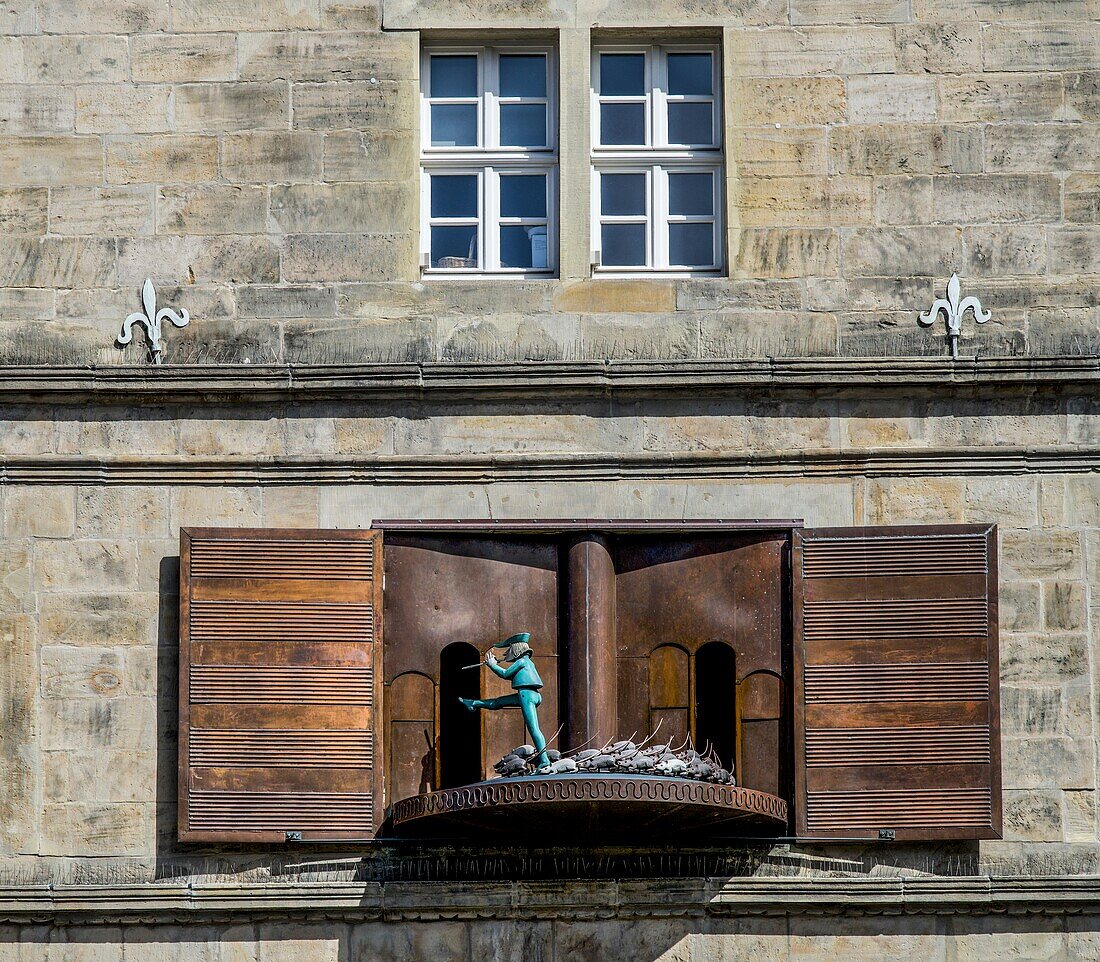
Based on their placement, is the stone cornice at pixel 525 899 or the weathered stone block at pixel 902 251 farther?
the weathered stone block at pixel 902 251

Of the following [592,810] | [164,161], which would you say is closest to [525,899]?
[592,810]

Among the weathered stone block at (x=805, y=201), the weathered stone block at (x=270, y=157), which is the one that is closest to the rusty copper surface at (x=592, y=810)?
the weathered stone block at (x=805, y=201)

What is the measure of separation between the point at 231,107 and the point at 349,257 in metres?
1.27

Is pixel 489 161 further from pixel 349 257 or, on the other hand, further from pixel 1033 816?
pixel 1033 816

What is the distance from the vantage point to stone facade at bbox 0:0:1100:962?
51.2 ft

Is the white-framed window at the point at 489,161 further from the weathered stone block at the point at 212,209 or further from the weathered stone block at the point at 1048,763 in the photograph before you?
the weathered stone block at the point at 1048,763

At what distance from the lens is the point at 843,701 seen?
15.6m

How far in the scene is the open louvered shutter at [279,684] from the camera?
1549 centimetres

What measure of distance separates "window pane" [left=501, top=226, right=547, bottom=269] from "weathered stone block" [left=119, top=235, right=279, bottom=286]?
149 centimetres

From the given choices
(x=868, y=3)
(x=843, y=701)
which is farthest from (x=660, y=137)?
(x=843, y=701)

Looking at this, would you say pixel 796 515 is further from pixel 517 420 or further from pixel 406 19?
pixel 406 19

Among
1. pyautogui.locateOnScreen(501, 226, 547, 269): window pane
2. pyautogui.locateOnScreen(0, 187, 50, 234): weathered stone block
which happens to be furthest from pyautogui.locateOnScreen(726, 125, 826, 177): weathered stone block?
pyautogui.locateOnScreen(0, 187, 50, 234): weathered stone block

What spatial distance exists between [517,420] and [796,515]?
185 cm

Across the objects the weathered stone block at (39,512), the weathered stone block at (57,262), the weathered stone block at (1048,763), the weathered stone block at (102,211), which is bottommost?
the weathered stone block at (1048,763)
